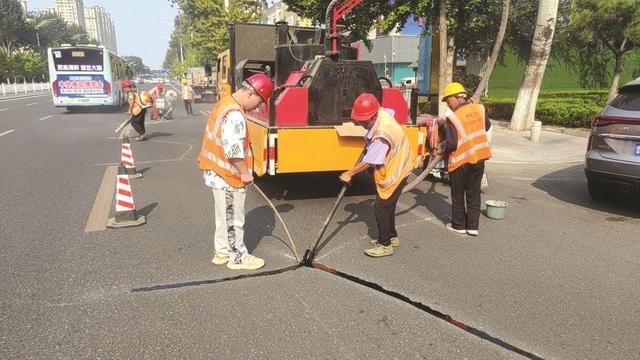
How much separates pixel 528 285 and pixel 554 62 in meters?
21.6

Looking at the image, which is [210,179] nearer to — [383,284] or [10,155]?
[383,284]

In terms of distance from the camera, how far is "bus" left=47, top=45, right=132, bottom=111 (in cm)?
1958

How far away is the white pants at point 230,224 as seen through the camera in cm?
375

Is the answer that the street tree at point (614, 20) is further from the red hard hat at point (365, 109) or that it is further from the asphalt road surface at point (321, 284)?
the red hard hat at point (365, 109)

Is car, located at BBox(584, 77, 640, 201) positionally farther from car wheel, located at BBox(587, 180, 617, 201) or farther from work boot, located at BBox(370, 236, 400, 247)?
work boot, located at BBox(370, 236, 400, 247)

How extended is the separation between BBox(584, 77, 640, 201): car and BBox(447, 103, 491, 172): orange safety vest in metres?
1.86

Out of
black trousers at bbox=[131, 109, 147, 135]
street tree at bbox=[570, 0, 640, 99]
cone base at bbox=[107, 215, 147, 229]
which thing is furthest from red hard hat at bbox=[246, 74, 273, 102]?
street tree at bbox=[570, 0, 640, 99]

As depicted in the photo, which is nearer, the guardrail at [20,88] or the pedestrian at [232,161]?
the pedestrian at [232,161]

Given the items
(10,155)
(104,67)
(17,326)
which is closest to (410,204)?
(17,326)

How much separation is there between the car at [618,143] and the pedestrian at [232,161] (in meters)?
4.24

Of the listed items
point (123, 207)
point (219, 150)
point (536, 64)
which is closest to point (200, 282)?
point (219, 150)

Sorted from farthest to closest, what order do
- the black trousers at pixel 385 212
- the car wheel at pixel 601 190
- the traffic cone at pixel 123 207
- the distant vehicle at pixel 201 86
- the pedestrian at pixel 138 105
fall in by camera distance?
the distant vehicle at pixel 201 86, the pedestrian at pixel 138 105, the car wheel at pixel 601 190, the traffic cone at pixel 123 207, the black trousers at pixel 385 212

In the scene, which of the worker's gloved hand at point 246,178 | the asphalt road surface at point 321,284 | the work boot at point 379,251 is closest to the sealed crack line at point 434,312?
the asphalt road surface at point 321,284

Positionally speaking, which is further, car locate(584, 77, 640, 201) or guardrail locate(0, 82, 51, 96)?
guardrail locate(0, 82, 51, 96)
